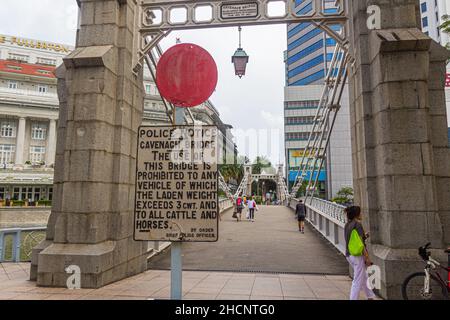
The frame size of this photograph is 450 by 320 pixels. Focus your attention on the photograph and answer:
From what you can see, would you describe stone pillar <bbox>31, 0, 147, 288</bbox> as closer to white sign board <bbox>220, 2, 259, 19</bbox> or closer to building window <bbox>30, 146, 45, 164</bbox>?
white sign board <bbox>220, 2, 259, 19</bbox>

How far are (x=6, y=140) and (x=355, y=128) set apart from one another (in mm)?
59766

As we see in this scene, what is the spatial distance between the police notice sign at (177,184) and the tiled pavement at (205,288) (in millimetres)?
3116

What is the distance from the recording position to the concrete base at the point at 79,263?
5707 millimetres

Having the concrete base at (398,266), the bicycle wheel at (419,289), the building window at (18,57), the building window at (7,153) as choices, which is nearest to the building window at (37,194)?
the building window at (7,153)

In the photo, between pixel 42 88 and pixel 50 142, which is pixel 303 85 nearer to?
pixel 50 142

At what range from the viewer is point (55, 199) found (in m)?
6.67

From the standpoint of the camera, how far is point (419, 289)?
484 centimetres

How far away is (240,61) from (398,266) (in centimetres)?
550

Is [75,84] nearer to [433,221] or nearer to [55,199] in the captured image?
[55,199]

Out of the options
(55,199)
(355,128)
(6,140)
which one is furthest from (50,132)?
(355,128)

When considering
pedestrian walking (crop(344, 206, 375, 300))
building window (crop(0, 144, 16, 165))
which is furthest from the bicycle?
building window (crop(0, 144, 16, 165))

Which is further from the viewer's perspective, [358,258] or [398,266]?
[398,266]

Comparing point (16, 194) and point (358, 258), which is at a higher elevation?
point (16, 194)

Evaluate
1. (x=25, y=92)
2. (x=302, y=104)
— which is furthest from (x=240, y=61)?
(x=302, y=104)
